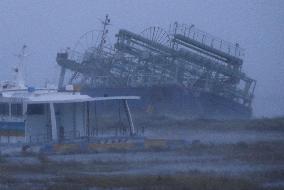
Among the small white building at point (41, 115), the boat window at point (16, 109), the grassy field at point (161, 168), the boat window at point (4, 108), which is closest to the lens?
the grassy field at point (161, 168)

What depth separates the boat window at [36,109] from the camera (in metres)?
29.0

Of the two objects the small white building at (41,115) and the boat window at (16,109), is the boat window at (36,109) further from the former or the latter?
the boat window at (16,109)

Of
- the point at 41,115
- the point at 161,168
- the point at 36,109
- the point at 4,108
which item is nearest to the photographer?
the point at 161,168

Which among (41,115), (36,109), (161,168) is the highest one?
Result: (36,109)

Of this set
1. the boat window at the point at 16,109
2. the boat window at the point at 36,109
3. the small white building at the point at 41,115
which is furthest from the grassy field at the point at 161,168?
the boat window at the point at 36,109

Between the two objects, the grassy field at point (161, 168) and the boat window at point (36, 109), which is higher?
the boat window at point (36, 109)

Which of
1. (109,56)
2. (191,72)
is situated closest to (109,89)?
(109,56)

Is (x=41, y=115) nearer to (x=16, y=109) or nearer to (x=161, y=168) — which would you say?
(x=16, y=109)

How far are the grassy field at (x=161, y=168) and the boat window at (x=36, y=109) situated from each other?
3402 millimetres

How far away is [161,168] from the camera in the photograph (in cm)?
2108

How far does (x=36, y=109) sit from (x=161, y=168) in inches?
376

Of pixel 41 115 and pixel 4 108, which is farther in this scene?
pixel 41 115

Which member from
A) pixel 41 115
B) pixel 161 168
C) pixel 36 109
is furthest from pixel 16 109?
pixel 161 168

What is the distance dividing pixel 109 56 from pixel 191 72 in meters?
6.61
